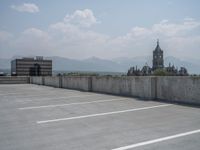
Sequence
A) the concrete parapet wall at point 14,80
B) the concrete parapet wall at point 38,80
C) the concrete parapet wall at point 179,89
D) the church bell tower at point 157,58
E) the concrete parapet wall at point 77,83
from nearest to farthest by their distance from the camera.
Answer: the concrete parapet wall at point 179,89, the concrete parapet wall at point 77,83, the concrete parapet wall at point 38,80, the concrete parapet wall at point 14,80, the church bell tower at point 157,58

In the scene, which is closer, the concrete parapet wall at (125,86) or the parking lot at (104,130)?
the parking lot at (104,130)

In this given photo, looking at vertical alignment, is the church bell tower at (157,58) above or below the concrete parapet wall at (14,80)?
above

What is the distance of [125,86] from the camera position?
17141mm

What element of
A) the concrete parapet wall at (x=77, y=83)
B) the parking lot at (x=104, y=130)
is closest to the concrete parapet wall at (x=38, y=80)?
the concrete parapet wall at (x=77, y=83)

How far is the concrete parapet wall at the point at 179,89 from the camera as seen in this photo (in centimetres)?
1209

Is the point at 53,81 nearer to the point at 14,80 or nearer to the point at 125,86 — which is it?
the point at 14,80

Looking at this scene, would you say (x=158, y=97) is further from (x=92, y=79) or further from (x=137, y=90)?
(x=92, y=79)

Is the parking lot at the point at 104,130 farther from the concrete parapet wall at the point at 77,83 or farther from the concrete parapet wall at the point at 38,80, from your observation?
the concrete parapet wall at the point at 38,80

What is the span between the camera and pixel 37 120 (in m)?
9.15

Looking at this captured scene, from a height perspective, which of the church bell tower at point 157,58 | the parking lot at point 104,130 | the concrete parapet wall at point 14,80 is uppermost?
the church bell tower at point 157,58

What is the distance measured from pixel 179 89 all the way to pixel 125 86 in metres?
4.64

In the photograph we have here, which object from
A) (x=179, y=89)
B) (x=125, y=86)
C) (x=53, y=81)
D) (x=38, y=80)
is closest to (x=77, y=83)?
(x=53, y=81)

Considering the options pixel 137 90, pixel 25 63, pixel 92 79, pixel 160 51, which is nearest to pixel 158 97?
pixel 137 90

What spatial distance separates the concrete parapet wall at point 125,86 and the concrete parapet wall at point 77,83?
0.69 metres
